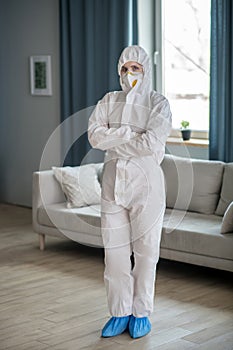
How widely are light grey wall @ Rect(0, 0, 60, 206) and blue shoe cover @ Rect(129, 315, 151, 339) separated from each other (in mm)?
3652

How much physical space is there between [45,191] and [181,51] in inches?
72.0

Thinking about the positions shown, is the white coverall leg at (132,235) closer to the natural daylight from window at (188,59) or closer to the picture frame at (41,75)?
the natural daylight from window at (188,59)

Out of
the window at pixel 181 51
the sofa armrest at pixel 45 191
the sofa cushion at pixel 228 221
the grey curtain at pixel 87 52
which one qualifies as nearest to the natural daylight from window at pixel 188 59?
the window at pixel 181 51

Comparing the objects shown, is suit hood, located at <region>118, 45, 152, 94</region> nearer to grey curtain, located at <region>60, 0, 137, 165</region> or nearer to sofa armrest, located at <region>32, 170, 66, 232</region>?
sofa armrest, located at <region>32, 170, 66, 232</region>

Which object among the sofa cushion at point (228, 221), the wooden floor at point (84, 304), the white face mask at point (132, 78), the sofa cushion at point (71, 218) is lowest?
the wooden floor at point (84, 304)

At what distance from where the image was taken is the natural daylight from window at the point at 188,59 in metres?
6.18

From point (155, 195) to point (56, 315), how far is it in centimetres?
105

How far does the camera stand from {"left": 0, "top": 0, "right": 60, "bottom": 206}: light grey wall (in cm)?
731

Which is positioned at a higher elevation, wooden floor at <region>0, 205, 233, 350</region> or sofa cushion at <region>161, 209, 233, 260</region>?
sofa cushion at <region>161, 209, 233, 260</region>

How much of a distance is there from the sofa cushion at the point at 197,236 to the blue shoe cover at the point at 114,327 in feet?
3.41

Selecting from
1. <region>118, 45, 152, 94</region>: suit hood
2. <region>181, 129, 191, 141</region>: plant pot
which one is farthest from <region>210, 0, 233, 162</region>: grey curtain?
<region>118, 45, 152, 94</region>: suit hood

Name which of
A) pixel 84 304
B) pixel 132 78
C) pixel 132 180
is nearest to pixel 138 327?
pixel 84 304

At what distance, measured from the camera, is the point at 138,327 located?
3.80 metres

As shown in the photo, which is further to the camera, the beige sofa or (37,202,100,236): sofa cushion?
(37,202,100,236): sofa cushion
